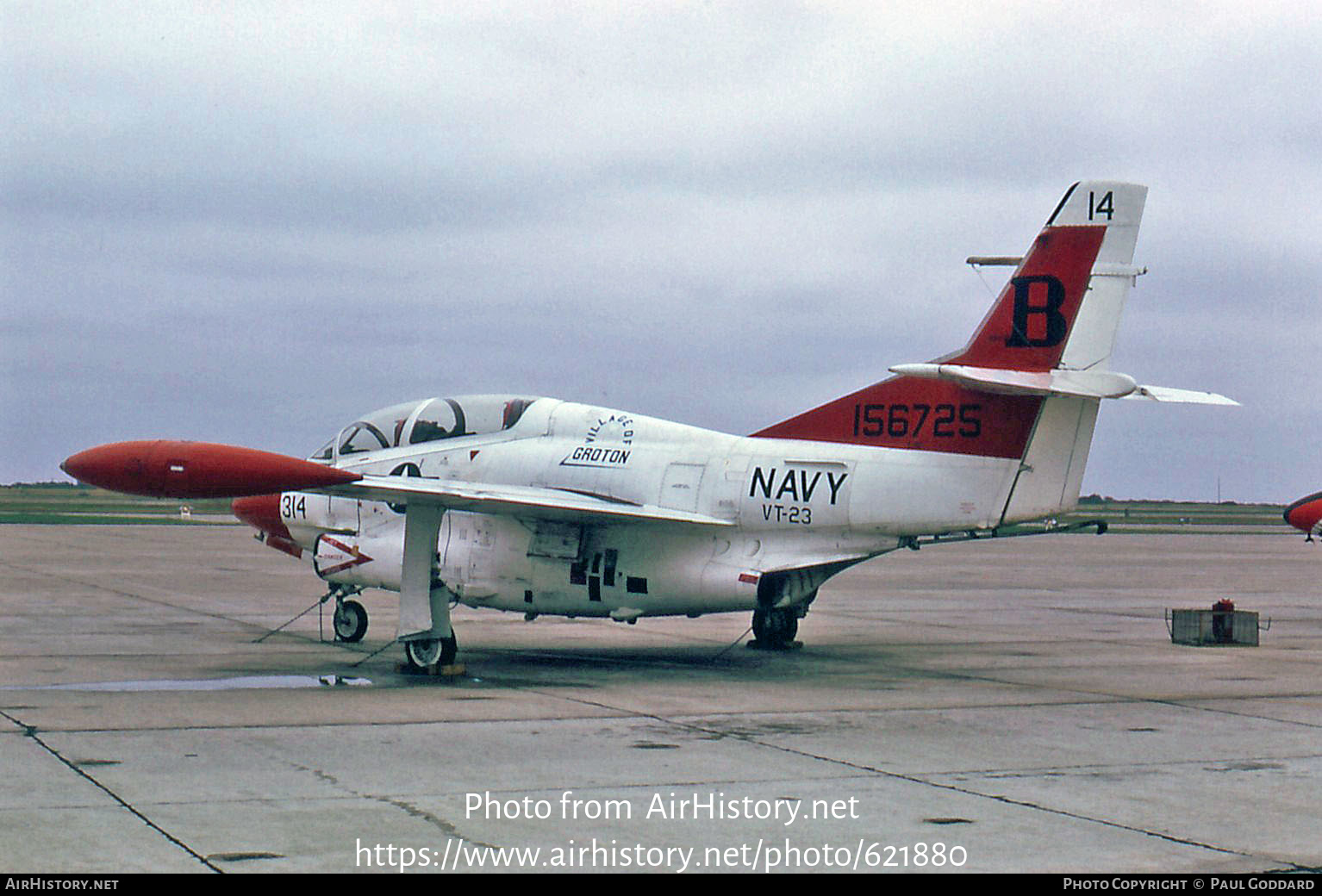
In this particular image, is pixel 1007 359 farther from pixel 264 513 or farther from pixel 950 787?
pixel 264 513

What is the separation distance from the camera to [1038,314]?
1652 cm

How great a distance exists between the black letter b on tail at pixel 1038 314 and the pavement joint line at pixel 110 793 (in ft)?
34.5

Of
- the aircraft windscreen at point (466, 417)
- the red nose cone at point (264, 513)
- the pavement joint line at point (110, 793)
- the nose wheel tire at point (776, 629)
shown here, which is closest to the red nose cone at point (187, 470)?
the pavement joint line at point (110, 793)

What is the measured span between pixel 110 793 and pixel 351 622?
36.9 feet

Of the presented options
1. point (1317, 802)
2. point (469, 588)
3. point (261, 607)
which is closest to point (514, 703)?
point (469, 588)

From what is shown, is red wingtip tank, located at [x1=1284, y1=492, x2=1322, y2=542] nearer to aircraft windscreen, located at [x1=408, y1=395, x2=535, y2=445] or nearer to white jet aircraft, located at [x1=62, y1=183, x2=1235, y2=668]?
white jet aircraft, located at [x1=62, y1=183, x2=1235, y2=668]

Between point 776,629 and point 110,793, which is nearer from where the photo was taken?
point 110,793

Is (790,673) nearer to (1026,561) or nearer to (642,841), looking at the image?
(642,841)

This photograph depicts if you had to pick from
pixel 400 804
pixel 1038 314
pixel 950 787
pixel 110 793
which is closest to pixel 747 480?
pixel 1038 314

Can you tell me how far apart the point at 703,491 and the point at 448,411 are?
12.9ft

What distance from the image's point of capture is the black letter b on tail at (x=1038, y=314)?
1642 centimetres

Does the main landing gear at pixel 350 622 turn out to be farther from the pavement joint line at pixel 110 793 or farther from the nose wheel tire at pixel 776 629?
the pavement joint line at pixel 110 793

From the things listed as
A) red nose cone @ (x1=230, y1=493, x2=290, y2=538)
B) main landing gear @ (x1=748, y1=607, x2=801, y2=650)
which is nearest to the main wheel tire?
red nose cone @ (x1=230, y1=493, x2=290, y2=538)

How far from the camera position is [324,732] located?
41.3ft
